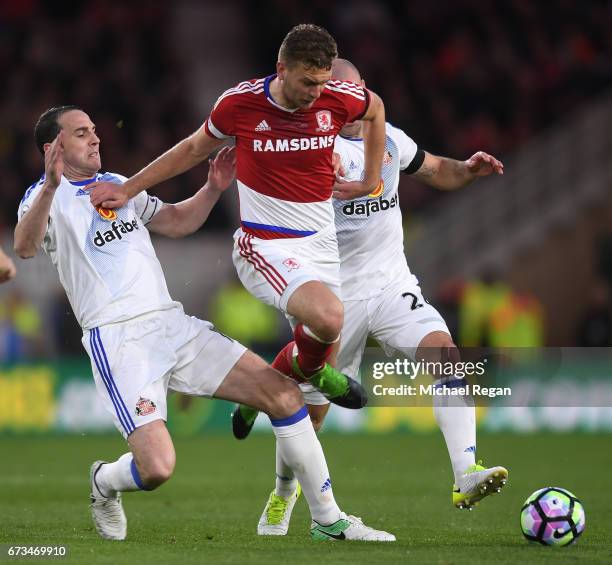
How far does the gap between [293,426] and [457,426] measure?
0.99 m

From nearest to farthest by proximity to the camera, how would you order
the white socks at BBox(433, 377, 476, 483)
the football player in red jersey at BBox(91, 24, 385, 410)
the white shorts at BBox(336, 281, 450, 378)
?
the football player in red jersey at BBox(91, 24, 385, 410)
the white socks at BBox(433, 377, 476, 483)
the white shorts at BBox(336, 281, 450, 378)

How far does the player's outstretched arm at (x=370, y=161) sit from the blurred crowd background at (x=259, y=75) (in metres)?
9.60

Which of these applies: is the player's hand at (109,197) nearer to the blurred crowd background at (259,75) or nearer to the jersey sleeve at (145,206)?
the jersey sleeve at (145,206)

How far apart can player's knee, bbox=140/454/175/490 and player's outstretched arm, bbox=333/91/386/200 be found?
1.90 meters

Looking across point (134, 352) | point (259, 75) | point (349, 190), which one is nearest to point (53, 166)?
point (134, 352)

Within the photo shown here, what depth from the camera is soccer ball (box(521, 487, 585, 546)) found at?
712 centimetres

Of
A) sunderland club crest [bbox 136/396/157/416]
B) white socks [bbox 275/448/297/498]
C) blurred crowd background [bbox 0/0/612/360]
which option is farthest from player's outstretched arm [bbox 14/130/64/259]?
blurred crowd background [bbox 0/0/612/360]

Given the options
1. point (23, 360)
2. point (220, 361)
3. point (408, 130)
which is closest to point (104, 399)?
point (220, 361)

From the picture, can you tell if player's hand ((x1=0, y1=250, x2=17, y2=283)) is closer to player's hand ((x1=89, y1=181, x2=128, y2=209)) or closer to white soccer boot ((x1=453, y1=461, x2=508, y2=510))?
player's hand ((x1=89, y1=181, x2=128, y2=209))

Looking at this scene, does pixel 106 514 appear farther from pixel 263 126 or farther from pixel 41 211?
pixel 263 126

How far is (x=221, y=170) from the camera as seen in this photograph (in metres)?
7.86

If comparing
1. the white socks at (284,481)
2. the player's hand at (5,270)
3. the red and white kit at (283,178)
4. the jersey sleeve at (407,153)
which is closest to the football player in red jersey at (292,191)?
the red and white kit at (283,178)

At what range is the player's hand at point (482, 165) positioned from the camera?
812 centimetres

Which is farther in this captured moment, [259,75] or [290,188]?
[259,75]
